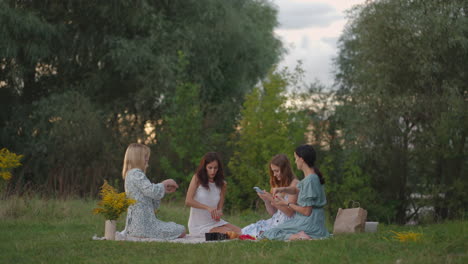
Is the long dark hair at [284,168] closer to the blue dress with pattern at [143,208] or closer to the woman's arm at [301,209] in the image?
the woman's arm at [301,209]

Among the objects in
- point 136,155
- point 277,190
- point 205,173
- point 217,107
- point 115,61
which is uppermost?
point 115,61

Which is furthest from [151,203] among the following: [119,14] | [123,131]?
[119,14]

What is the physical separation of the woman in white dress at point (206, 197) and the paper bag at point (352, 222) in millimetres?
1643

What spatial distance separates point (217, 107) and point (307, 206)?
42.0 feet

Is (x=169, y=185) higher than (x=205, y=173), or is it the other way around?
(x=205, y=173)

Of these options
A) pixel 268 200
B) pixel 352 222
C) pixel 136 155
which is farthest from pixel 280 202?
pixel 136 155

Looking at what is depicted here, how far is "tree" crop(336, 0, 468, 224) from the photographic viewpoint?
56.4 feet

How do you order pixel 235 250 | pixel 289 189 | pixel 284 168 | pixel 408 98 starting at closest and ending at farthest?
pixel 235 250 → pixel 289 189 → pixel 284 168 → pixel 408 98

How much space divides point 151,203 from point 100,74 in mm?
12586

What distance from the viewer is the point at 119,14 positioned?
21.1 m

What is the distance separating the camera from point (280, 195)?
390 inches

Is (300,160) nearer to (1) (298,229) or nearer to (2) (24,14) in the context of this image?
(1) (298,229)

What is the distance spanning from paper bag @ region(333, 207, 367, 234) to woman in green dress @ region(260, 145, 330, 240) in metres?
0.46

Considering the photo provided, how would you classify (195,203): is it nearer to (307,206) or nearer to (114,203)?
(114,203)
